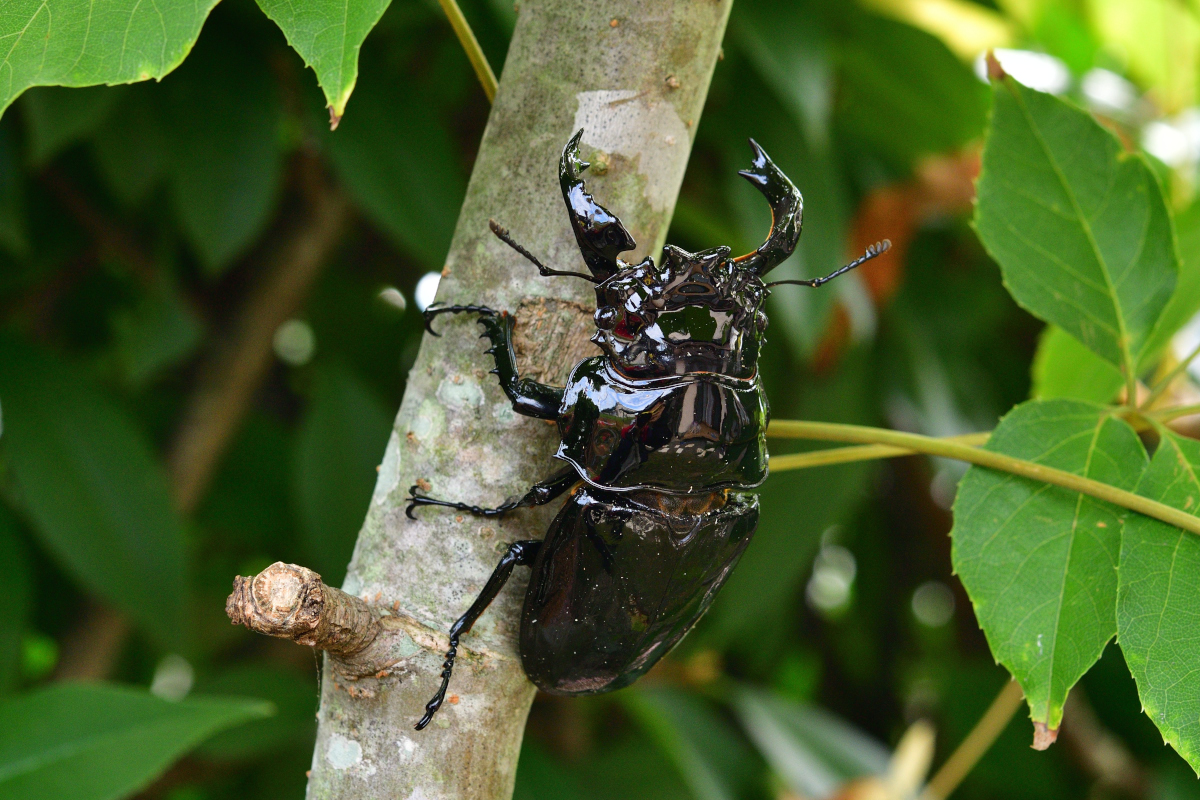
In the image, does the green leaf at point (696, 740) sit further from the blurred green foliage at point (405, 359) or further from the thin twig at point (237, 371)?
the thin twig at point (237, 371)

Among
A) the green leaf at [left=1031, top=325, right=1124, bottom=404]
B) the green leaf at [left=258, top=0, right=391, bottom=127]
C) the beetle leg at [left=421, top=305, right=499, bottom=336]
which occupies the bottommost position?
the green leaf at [left=1031, top=325, right=1124, bottom=404]

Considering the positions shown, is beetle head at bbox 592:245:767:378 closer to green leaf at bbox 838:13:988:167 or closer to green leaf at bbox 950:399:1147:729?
green leaf at bbox 950:399:1147:729

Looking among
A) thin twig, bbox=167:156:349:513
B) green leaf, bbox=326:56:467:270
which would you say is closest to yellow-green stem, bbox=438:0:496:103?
green leaf, bbox=326:56:467:270

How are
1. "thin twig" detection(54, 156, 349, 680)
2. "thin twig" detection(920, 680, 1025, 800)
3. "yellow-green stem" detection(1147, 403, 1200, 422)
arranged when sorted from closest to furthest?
"yellow-green stem" detection(1147, 403, 1200, 422)
"thin twig" detection(920, 680, 1025, 800)
"thin twig" detection(54, 156, 349, 680)

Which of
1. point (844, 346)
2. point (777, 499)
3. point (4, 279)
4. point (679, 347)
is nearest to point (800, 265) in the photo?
point (844, 346)

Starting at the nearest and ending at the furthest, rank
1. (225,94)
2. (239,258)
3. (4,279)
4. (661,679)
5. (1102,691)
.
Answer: (225,94) < (4,279) < (239,258) < (661,679) < (1102,691)

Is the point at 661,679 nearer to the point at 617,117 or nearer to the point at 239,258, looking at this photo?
the point at 239,258

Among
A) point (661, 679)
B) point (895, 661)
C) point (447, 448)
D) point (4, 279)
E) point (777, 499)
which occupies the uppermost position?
point (447, 448)
